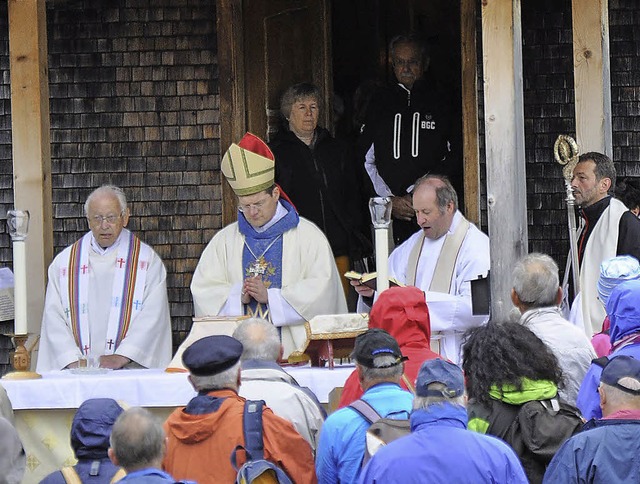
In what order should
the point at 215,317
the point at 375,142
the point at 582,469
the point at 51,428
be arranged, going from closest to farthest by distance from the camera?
the point at 582,469 → the point at 51,428 → the point at 215,317 → the point at 375,142

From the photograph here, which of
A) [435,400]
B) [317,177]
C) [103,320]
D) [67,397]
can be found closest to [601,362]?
[435,400]

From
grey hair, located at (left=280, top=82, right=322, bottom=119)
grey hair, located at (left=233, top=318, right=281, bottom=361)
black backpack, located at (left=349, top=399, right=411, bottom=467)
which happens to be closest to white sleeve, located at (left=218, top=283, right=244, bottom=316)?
grey hair, located at (left=280, top=82, right=322, bottom=119)

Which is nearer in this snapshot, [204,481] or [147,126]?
[204,481]

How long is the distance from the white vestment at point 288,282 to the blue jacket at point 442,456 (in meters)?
4.21

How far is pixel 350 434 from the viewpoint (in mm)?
5699

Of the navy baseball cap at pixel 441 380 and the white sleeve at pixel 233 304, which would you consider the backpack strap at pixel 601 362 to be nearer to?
the navy baseball cap at pixel 441 380

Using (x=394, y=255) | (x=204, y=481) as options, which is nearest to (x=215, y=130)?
(x=394, y=255)

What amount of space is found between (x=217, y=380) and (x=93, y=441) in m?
0.62

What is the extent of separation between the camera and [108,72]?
11.1 m

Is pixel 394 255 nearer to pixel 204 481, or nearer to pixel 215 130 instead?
pixel 215 130

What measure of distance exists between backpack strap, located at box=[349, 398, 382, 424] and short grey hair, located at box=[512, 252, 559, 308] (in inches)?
57.1

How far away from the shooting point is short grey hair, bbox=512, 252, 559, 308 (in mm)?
6859

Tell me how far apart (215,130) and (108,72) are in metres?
0.94

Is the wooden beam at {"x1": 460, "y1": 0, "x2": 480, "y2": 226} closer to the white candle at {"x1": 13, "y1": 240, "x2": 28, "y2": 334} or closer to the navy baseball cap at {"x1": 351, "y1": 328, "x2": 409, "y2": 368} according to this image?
the white candle at {"x1": 13, "y1": 240, "x2": 28, "y2": 334}
